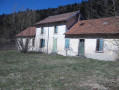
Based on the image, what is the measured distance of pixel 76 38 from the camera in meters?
15.6

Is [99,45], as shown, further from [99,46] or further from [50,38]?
[50,38]

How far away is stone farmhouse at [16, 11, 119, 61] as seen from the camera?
12734mm

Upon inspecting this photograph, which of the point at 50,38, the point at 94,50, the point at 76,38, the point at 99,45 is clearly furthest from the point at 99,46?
the point at 50,38

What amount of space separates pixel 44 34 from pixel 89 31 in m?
8.69

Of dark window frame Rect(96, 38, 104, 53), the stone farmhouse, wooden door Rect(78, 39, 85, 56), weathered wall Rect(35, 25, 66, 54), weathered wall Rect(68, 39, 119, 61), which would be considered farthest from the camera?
weathered wall Rect(35, 25, 66, 54)

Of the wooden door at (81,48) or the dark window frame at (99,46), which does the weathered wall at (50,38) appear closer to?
the wooden door at (81,48)

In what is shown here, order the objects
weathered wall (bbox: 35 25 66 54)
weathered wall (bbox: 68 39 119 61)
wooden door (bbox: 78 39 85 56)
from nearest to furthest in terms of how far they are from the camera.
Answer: weathered wall (bbox: 68 39 119 61)
wooden door (bbox: 78 39 85 56)
weathered wall (bbox: 35 25 66 54)

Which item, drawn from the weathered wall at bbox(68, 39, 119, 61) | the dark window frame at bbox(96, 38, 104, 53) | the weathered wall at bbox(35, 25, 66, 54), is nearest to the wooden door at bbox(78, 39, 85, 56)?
the weathered wall at bbox(68, 39, 119, 61)

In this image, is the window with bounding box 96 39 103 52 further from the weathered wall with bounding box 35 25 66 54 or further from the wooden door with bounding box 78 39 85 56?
the weathered wall with bounding box 35 25 66 54

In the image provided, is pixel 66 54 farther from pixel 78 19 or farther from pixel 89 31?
pixel 78 19

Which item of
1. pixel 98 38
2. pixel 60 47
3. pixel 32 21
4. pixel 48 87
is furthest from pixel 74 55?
pixel 32 21

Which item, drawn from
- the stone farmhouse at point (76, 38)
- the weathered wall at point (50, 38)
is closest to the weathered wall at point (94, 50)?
the stone farmhouse at point (76, 38)

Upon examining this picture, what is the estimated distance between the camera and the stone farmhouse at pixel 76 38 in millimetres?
12734

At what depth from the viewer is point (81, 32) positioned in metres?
15.0
